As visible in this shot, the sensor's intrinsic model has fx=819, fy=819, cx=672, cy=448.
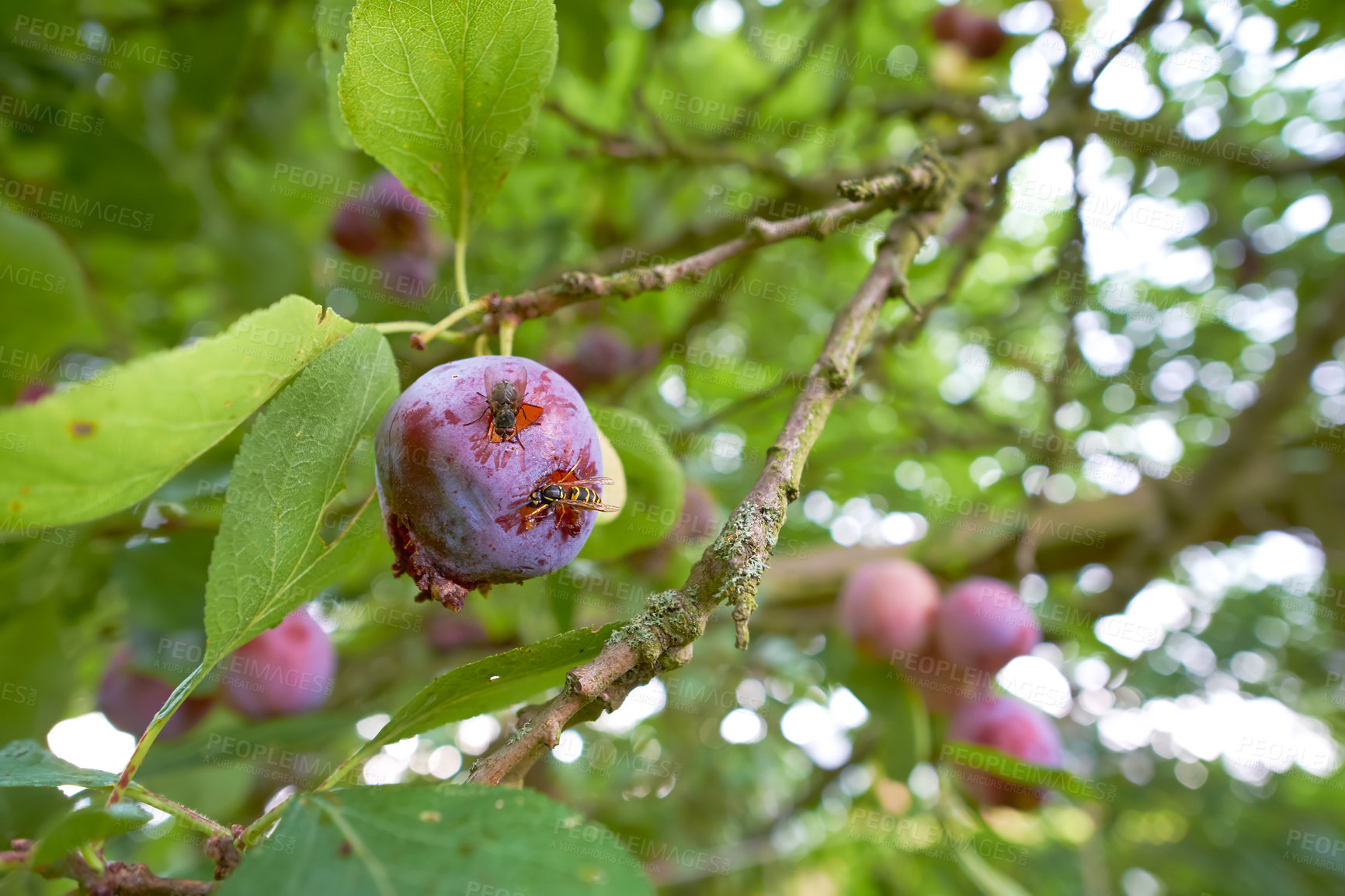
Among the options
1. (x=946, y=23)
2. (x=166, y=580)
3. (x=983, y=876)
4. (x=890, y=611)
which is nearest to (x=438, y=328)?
(x=166, y=580)

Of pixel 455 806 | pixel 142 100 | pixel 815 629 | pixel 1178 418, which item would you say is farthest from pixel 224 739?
pixel 1178 418

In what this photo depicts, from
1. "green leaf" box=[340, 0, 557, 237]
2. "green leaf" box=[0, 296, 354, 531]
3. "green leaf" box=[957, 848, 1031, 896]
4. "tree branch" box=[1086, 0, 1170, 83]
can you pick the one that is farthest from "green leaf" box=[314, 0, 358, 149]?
"green leaf" box=[957, 848, 1031, 896]

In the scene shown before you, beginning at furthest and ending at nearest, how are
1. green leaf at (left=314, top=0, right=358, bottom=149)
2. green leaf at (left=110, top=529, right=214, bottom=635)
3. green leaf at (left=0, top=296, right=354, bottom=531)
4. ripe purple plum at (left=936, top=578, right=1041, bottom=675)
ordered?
ripe purple plum at (left=936, top=578, right=1041, bottom=675) → green leaf at (left=110, top=529, right=214, bottom=635) → green leaf at (left=314, top=0, right=358, bottom=149) → green leaf at (left=0, top=296, right=354, bottom=531)

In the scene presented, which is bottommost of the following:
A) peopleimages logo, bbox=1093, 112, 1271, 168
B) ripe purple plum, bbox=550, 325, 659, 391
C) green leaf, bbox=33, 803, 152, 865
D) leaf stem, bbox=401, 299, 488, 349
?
green leaf, bbox=33, 803, 152, 865

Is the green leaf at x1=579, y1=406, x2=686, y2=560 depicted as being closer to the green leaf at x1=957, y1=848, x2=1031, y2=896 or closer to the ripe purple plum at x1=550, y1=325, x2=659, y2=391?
the green leaf at x1=957, y1=848, x2=1031, y2=896

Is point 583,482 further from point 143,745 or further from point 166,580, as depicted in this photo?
point 166,580

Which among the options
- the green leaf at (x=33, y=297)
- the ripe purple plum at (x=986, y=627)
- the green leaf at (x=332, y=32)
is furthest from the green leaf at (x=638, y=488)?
the green leaf at (x=33, y=297)
